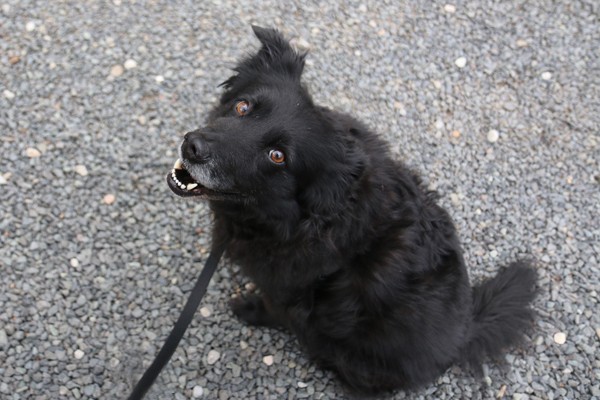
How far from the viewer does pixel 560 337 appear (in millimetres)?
3588

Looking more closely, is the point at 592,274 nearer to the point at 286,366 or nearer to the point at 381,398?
the point at 381,398

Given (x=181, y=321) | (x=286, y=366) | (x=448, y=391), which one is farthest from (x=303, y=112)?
(x=448, y=391)

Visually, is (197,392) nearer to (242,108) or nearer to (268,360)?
(268,360)

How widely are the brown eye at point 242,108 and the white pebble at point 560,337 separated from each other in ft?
8.27

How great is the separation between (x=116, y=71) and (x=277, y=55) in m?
2.01

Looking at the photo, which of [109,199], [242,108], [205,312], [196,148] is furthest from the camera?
[109,199]

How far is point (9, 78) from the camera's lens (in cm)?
423

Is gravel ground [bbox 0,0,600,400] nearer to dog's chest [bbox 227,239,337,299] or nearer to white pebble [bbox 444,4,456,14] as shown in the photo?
white pebble [bbox 444,4,456,14]

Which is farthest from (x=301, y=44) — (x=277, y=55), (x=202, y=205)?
(x=277, y=55)

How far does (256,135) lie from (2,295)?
210cm

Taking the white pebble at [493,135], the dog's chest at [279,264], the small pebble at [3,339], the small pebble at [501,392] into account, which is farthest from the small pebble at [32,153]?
the small pebble at [501,392]

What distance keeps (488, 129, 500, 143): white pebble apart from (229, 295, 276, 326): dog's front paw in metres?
2.25

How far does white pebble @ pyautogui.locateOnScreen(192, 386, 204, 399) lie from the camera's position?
3.33 m

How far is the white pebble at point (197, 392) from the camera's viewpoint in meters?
3.33
